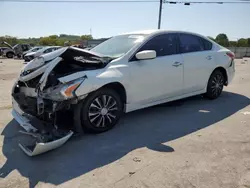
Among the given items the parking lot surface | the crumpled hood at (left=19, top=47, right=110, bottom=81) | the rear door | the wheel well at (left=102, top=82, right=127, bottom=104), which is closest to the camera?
the parking lot surface

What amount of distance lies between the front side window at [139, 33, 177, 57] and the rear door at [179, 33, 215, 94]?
0.75ft

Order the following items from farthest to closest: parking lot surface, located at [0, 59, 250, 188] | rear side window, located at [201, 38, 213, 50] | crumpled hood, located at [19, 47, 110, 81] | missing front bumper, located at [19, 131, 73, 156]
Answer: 1. rear side window, located at [201, 38, 213, 50]
2. crumpled hood, located at [19, 47, 110, 81]
3. missing front bumper, located at [19, 131, 73, 156]
4. parking lot surface, located at [0, 59, 250, 188]

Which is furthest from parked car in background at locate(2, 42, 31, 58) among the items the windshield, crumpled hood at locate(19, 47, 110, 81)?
crumpled hood at locate(19, 47, 110, 81)

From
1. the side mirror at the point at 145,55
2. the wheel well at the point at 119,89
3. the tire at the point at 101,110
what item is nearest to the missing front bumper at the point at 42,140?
the tire at the point at 101,110

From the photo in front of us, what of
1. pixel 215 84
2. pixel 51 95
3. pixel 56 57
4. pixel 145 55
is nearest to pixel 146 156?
pixel 51 95

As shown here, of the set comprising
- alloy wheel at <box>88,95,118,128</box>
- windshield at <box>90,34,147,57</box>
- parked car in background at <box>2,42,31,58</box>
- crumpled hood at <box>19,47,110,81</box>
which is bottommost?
parked car in background at <box>2,42,31,58</box>

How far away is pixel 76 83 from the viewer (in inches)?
150

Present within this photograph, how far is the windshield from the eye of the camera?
15.8ft

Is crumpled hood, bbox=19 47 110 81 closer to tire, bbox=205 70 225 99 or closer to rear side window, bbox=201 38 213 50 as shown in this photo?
rear side window, bbox=201 38 213 50

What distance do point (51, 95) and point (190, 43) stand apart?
3.26m

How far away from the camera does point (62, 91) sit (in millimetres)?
3738

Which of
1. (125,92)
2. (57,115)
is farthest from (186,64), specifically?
(57,115)

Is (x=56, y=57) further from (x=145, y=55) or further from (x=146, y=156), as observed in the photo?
(x=146, y=156)

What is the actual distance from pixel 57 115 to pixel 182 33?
311cm
